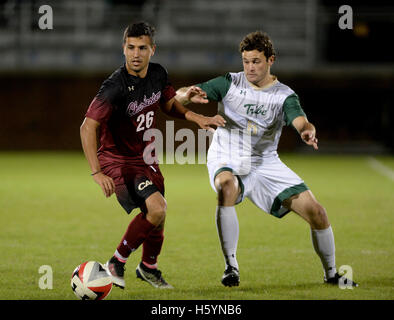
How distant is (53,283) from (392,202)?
6.28m

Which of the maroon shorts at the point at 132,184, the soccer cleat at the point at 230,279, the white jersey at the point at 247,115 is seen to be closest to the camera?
the maroon shorts at the point at 132,184

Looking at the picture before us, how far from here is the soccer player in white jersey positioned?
5.54m

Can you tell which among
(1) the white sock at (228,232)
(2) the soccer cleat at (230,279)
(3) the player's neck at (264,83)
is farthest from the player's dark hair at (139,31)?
(2) the soccer cleat at (230,279)

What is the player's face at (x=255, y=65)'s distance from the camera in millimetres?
5625

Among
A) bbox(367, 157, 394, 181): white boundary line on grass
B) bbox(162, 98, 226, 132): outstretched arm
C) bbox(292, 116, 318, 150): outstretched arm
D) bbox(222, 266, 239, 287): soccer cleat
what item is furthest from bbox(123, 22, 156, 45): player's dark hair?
bbox(367, 157, 394, 181): white boundary line on grass

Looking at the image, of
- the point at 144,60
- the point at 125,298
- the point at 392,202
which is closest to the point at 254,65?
the point at 144,60

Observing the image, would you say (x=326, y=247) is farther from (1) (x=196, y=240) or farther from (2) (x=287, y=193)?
(1) (x=196, y=240)

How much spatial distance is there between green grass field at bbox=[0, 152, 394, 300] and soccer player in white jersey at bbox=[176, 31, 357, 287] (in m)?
0.35

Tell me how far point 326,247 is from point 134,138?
5.55 ft

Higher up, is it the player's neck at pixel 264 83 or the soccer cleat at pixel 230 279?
the player's neck at pixel 264 83

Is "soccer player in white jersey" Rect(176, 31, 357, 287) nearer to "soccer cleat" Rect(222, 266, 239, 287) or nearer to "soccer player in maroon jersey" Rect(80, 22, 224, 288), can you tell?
"soccer cleat" Rect(222, 266, 239, 287)

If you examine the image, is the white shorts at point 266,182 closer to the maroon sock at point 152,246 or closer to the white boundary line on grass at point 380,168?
the maroon sock at point 152,246

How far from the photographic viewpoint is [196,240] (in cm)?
757

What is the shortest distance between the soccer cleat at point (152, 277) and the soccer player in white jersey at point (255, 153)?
47 cm
